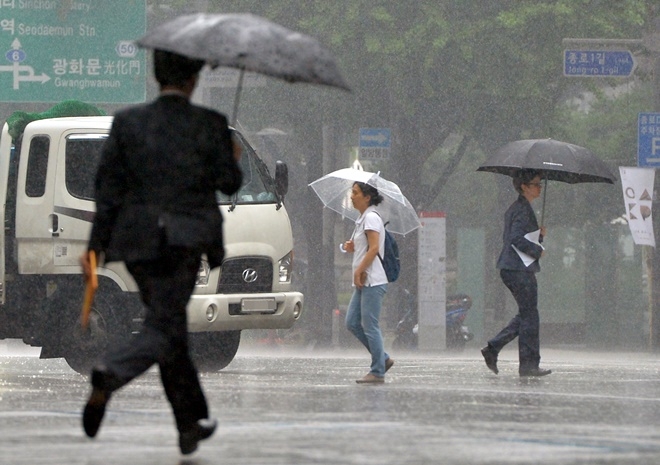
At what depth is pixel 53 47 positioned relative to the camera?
2597cm

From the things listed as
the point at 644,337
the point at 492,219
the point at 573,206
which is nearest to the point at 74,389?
the point at 644,337

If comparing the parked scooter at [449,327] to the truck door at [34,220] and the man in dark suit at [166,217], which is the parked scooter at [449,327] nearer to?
the truck door at [34,220]

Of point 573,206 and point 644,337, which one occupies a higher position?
point 573,206

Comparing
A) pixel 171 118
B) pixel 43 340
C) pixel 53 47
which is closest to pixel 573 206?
pixel 53 47

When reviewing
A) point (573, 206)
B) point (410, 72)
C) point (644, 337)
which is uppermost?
point (410, 72)

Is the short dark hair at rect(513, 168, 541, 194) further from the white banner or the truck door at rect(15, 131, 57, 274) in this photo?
the white banner

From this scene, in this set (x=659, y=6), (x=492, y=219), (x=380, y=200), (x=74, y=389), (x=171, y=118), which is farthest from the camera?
(x=492, y=219)

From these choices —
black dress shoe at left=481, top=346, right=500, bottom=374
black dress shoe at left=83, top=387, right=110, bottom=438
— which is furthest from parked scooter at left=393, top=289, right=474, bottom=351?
black dress shoe at left=83, top=387, right=110, bottom=438

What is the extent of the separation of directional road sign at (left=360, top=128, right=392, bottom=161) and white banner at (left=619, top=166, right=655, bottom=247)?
12.9 feet

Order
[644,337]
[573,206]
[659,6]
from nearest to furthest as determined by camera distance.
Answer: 1. [659,6]
2. [644,337]
3. [573,206]

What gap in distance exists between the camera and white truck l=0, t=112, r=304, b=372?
1391 cm

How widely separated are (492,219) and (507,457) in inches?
1323

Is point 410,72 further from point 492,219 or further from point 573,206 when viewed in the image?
point 492,219

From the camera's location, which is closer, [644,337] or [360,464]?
[360,464]
